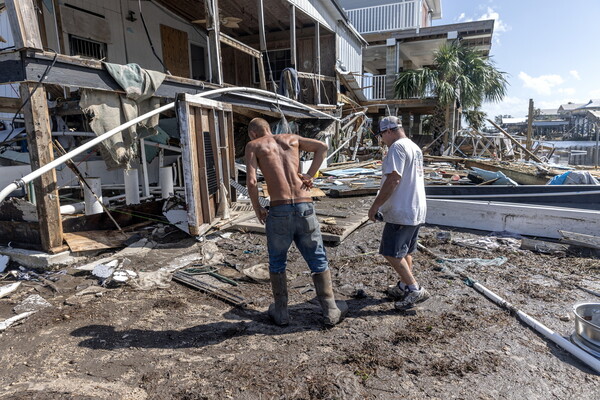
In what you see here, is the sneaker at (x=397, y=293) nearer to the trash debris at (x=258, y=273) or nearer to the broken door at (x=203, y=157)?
the trash debris at (x=258, y=273)

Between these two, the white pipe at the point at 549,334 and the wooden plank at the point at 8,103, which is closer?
the white pipe at the point at 549,334

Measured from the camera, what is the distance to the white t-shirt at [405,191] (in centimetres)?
337

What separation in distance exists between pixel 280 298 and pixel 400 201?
1.38m

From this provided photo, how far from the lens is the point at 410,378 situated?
256 centimetres

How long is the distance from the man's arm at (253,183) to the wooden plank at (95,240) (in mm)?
3036

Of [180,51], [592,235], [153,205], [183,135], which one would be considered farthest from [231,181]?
[180,51]

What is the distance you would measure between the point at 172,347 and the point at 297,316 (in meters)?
1.13

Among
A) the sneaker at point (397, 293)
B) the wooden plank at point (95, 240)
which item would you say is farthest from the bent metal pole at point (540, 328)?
the wooden plank at point (95, 240)

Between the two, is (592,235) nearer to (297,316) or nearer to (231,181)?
(297,316)

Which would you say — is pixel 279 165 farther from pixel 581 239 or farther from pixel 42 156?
pixel 581 239

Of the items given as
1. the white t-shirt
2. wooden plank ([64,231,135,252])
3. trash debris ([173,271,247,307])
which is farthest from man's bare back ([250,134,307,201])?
wooden plank ([64,231,135,252])

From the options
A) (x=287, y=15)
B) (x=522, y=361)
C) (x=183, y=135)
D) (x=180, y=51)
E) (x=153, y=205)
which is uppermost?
(x=287, y=15)

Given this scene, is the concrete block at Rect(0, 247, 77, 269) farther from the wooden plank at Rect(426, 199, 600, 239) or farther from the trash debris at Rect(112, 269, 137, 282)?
the wooden plank at Rect(426, 199, 600, 239)

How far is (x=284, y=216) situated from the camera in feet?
10.5
